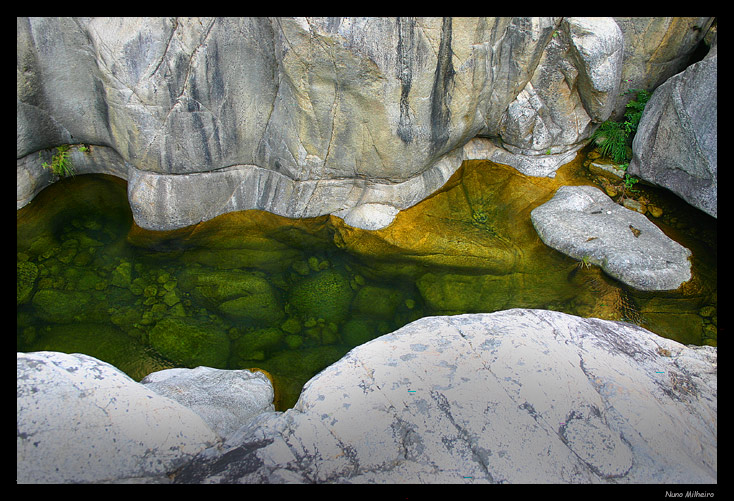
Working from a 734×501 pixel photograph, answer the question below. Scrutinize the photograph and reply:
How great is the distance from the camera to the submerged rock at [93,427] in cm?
280

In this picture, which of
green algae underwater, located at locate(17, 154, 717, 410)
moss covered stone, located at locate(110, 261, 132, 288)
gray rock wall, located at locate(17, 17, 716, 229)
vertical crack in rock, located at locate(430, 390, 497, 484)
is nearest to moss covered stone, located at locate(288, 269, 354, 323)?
green algae underwater, located at locate(17, 154, 717, 410)

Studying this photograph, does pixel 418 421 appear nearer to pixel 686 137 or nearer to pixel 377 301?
pixel 377 301

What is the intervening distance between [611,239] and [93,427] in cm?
573

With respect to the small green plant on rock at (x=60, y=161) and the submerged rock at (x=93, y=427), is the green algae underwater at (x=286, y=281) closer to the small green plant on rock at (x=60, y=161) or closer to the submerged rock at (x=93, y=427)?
the small green plant on rock at (x=60, y=161)

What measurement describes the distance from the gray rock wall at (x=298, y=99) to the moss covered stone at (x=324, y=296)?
0.92 metres

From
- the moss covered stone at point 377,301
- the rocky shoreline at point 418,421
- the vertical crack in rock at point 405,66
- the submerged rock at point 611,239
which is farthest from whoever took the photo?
the submerged rock at point 611,239

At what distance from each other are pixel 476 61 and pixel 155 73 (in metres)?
3.69

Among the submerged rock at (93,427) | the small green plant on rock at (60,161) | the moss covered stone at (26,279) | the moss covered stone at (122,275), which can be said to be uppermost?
the small green plant on rock at (60,161)

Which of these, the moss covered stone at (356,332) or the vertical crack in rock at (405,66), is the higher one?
the vertical crack in rock at (405,66)

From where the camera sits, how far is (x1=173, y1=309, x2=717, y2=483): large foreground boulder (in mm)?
2949

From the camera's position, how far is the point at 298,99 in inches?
211

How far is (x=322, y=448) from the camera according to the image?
3.06 metres

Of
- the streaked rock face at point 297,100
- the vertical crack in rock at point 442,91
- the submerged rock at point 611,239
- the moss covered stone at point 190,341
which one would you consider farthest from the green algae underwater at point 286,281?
the vertical crack in rock at point 442,91

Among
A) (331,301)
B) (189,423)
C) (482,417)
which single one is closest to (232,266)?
(331,301)
